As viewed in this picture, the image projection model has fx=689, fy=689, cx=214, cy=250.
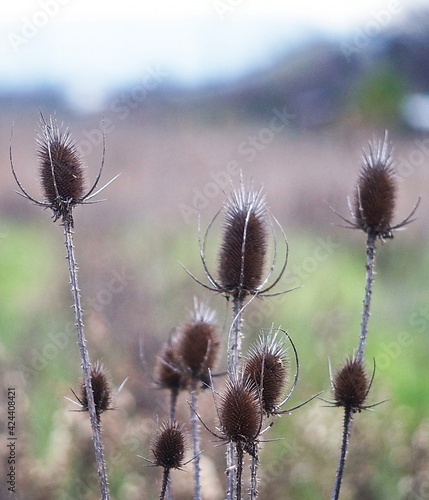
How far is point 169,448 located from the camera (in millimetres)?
2535

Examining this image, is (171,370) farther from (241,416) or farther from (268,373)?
(241,416)

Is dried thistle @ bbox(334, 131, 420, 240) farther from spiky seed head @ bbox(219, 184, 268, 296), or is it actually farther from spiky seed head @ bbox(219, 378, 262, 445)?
spiky seed head @ bbox(219, 378, 262, 445)

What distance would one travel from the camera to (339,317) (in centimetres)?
805

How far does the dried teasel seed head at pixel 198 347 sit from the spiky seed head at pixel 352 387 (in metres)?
0.61

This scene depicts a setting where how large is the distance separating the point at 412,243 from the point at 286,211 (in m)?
2.72

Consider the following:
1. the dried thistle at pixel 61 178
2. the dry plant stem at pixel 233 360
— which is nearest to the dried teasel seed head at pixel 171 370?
the dry plant stem at pixel 233 360

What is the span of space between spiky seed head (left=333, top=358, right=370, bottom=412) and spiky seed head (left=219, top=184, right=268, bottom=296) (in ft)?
1.62

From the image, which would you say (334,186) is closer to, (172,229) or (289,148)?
(172,229)

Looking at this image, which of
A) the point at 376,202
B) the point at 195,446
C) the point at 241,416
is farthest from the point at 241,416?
the point at 376,202

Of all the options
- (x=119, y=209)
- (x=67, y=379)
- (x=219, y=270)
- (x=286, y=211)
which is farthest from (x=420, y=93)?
(x=219, y=270)

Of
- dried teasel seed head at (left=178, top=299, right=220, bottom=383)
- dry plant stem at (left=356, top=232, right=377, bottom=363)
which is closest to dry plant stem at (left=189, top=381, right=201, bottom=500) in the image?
dried teasel seed head at (left=178, top=299, right=220, bottom=383)

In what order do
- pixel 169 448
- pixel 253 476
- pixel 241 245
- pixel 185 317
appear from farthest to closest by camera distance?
pixel 185 317
pixel 241 245
pixel 169 448
pixel 253 476

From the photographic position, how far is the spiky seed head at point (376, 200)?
2.98m

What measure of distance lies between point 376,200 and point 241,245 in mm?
652
